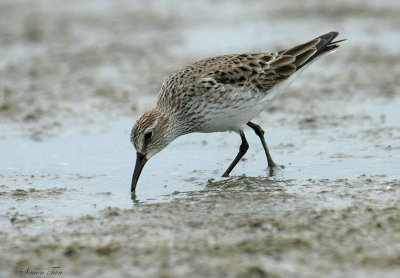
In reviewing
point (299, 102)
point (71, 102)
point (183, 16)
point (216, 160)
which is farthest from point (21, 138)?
point (183, 16)

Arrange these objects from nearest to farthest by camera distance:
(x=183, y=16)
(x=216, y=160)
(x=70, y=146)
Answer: (x=216, y=160)
(x=70, y=146)
(x=183, y=16)

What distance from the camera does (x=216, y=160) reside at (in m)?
9.96

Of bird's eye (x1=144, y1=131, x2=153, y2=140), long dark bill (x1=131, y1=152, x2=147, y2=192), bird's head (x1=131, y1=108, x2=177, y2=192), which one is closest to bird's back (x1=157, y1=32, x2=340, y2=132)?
bird's head (x1=131, y1=108, x2=177, y2=192)

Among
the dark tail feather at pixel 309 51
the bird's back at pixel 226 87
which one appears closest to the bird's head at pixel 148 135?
the bird's back at pixel 226 87

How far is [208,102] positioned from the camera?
29.2 feet

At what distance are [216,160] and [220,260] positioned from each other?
409 cm

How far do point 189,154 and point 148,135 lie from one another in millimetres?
1448

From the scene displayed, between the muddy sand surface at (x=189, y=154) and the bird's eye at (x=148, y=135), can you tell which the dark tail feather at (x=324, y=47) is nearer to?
the muddy sand surface at (x=189, y=154)

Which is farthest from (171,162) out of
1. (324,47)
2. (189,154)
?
(324,47)

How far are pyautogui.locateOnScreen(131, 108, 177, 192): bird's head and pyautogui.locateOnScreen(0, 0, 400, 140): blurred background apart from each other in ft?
9.11

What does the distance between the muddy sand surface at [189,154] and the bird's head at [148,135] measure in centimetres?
34

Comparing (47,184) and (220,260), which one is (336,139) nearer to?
(47,184)

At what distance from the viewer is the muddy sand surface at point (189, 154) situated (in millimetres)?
6156

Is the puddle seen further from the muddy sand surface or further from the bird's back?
the bird's back
